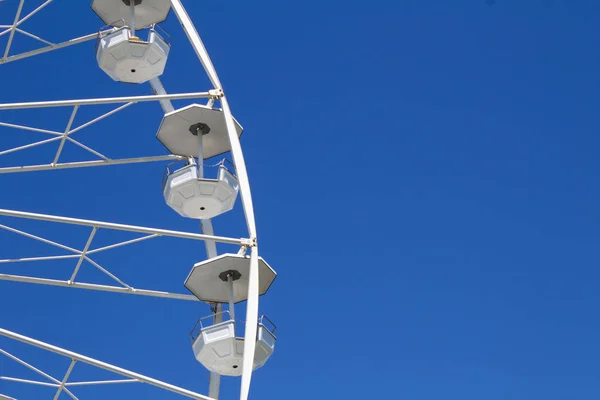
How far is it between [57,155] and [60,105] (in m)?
1.54

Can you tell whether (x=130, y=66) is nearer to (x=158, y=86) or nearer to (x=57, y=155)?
(x=158, y=86)

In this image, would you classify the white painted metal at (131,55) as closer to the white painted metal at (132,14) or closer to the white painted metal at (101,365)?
the white painted metal at (132,14)

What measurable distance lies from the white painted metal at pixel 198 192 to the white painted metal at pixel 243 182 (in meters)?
0.71

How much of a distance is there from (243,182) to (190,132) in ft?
6.75

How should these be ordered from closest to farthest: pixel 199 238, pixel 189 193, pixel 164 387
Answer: pixel 164 387 → pixel 199 238 → pixel 189 193

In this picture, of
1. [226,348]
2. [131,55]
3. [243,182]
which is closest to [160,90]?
[131,55]

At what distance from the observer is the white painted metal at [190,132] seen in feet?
61.8

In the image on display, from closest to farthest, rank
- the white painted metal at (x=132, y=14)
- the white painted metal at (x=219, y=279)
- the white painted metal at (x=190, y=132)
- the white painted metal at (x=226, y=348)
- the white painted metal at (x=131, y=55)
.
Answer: the white painted metal at (x=226, y=348) < the white painted metal at (x=219, y=279) < the white painted metal at (x=190, y=132) < the white painted metal at (x=131, y=55) < the white painted metal at (x=132, y=14)

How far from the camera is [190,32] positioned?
754 inches

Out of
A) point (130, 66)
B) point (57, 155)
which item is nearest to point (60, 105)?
point (57, 155)

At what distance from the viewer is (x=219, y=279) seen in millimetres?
17438

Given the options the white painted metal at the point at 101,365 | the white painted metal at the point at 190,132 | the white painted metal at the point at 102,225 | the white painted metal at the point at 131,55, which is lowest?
the white painted metal at the point at 101,365

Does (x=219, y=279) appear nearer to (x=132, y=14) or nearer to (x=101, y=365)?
(x=101, y=365)

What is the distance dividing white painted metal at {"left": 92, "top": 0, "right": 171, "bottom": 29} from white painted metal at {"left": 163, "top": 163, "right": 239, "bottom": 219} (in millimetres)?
3710
